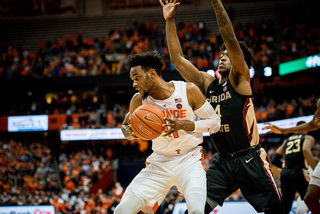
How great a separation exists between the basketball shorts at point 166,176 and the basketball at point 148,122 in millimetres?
404

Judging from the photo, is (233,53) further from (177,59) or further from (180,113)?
(180,113)

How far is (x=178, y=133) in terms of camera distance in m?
3.60

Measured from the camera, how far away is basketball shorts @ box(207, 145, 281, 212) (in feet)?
11.9

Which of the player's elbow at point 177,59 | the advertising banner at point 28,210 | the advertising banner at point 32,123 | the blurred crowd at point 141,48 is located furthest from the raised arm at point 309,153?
the advertising banner at point 32,123

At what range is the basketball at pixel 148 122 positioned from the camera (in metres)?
3.33

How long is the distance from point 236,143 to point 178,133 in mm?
693

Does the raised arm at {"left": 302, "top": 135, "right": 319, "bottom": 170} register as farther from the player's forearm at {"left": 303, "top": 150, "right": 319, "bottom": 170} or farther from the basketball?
the basketball

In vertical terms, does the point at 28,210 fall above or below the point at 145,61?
Answer: below

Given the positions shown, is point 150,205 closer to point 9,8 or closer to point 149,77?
point 149,77

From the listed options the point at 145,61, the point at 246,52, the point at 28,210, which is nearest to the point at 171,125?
the point at 145,61

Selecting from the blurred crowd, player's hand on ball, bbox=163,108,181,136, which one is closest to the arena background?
the blurred crowd

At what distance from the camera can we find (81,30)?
73.3 feet

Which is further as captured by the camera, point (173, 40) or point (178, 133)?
point (173, 40)

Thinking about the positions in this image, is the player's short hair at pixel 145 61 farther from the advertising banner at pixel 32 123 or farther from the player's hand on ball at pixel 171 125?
the advertising banner at pixel 32 123
